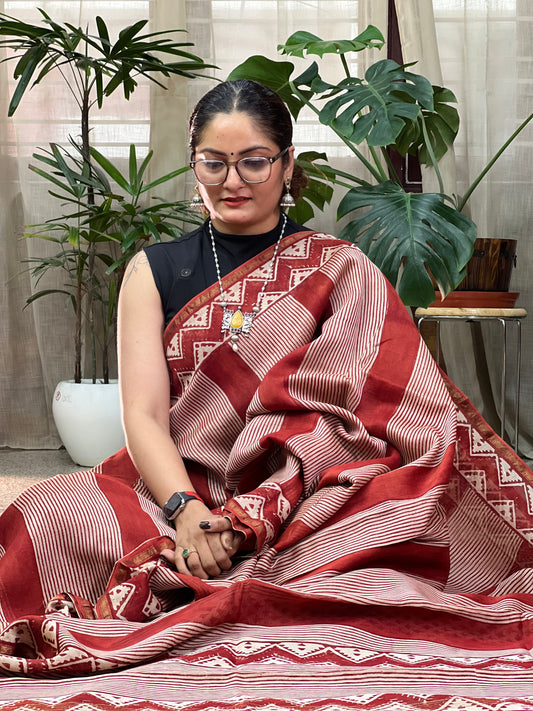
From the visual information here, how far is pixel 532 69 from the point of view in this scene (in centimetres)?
311

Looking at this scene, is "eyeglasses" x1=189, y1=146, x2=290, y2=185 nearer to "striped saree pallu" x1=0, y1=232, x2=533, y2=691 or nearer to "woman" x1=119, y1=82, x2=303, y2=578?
"woman" x1=119, y1=82, x2=303, y2=578

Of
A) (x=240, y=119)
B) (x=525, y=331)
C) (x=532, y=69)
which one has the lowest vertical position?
(x=525, y=331)

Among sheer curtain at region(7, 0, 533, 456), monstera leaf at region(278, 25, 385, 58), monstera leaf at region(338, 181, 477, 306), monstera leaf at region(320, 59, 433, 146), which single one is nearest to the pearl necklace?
monstera leaf at region(338, 181, 477, 306)

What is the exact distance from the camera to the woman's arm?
43.1 inches

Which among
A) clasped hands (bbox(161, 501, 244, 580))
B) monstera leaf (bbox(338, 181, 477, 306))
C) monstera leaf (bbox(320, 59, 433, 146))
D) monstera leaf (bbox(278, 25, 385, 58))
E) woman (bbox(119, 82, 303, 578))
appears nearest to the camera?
clasped hands (bbox(161, 501, 244, 580))

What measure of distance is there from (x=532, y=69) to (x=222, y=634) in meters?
2.82

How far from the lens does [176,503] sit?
1.17 m

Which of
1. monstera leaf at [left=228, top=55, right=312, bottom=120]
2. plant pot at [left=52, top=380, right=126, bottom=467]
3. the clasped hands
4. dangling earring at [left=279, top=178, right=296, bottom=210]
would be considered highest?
monstera leaf at [left=228, top=55, right=312, bottom=120]

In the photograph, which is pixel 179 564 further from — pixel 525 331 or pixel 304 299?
pixel 525 331

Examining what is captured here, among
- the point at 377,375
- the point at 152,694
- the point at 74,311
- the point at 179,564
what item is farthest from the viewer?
the point at 74,311

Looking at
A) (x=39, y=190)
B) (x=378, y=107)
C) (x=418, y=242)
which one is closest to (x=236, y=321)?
(x=418, y=242)

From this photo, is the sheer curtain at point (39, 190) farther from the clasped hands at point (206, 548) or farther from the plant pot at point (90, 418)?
the clasped hands at point (206, 548)

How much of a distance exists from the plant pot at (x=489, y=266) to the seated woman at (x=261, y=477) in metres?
1.32

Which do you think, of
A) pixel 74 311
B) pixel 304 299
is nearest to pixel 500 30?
pixel 74 311
